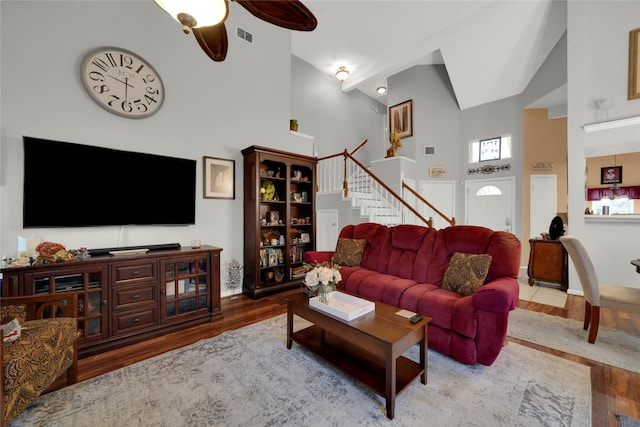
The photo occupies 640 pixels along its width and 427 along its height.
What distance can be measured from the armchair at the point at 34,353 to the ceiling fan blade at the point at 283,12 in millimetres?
2143

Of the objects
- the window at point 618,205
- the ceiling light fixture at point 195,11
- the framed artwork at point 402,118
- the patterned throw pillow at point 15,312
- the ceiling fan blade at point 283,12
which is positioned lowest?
the patterned throw pillow at point 15,312

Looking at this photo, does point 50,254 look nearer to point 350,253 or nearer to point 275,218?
point 275,218

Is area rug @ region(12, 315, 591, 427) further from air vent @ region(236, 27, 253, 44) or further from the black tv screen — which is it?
air vent @ region(236, 27, 253, 44)

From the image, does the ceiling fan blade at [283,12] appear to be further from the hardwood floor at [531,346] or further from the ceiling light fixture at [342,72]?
the ceiling light fixture at [342,72]

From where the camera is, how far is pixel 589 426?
1507 millimetres

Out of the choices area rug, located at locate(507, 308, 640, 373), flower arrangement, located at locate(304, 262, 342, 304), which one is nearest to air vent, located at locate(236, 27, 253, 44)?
flower arrangement, located at locate(304, 262, 342, 304)

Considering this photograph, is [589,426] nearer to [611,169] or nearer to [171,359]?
[171,359]

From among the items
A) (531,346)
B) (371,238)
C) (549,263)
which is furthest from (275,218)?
(549,263)

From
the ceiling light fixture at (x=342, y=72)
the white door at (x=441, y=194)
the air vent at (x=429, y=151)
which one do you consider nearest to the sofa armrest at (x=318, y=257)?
the white door at (x=441, y=194)

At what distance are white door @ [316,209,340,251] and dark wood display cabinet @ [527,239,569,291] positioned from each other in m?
3.54

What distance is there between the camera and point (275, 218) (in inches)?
167

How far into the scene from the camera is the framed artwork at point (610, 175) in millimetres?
4398

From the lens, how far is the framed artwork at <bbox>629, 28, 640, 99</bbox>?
11.5ft

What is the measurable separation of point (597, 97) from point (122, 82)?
6.42 meters
